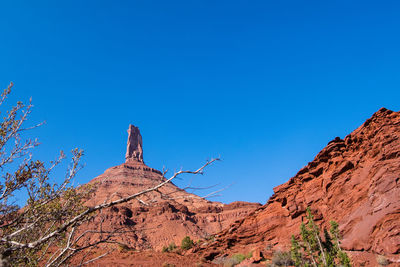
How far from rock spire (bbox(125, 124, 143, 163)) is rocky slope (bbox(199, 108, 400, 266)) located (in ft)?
375

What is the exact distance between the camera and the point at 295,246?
71.3 ft

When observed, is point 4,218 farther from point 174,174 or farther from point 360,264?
point 360,264

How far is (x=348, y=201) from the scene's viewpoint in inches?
1126

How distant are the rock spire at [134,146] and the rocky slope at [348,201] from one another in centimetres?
11434

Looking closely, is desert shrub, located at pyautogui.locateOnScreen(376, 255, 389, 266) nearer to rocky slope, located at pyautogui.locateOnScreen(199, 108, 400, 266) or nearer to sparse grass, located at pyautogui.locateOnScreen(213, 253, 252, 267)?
rocky slope, located at pyautogui.locateOnScreen(199, 108, 400, 266)

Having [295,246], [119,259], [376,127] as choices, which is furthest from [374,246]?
[119,259]

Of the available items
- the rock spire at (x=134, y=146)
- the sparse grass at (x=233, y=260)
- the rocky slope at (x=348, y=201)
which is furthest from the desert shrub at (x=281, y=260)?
the rock spire at (x=134, y=146)

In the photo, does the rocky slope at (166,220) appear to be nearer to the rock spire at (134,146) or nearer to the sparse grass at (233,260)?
the sparse grass at (233,260)

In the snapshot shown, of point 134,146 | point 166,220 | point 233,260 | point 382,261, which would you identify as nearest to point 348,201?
point 382,261

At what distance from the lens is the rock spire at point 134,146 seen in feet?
480

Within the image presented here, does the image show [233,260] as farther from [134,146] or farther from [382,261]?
[134,146]

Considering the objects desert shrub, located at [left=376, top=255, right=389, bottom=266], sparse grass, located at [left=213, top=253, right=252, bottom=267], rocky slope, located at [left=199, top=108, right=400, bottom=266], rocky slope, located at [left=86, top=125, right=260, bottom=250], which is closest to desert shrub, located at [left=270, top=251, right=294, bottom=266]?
rocky slope, located at [left=199, top=108, right=400, bottom=266]

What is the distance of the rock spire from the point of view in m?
146

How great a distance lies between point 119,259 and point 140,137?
135 meters
